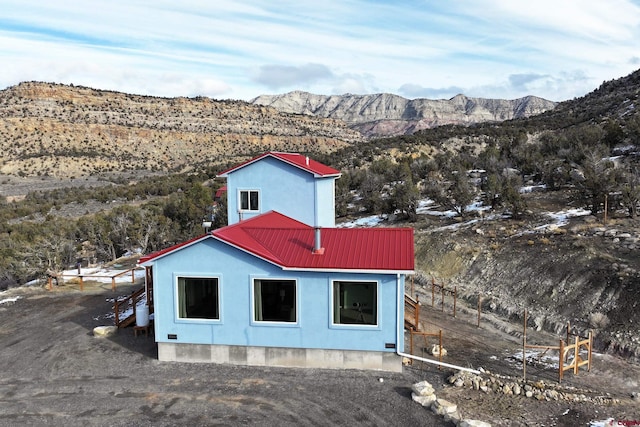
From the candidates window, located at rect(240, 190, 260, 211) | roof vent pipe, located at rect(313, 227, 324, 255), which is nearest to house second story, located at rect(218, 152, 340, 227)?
window, located at rect(240, 190, 260, 211)

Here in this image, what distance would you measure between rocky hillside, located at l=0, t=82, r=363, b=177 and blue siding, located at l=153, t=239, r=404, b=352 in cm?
6192

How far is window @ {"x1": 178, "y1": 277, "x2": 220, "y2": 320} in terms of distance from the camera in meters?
12.6

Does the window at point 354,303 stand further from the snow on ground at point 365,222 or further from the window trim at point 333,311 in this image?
the snow on ground at point 365,222

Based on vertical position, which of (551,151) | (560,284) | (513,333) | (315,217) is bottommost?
(513,333)

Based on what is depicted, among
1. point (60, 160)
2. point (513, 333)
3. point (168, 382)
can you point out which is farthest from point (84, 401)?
point (60, 160)

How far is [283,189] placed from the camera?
57.6 ft

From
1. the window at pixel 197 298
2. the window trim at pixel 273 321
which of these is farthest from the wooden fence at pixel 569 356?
the window at pixel 197 298

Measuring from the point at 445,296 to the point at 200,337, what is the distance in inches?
410

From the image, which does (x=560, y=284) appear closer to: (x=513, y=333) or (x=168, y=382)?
(x=513, y=333)

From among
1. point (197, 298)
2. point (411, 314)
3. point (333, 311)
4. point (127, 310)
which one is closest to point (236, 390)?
point (197, 298)

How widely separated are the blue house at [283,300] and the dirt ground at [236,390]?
0.45 m

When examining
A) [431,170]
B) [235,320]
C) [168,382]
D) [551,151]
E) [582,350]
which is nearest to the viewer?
[168,382]

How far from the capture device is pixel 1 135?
7331 centimetres

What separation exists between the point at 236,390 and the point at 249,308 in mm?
1990
